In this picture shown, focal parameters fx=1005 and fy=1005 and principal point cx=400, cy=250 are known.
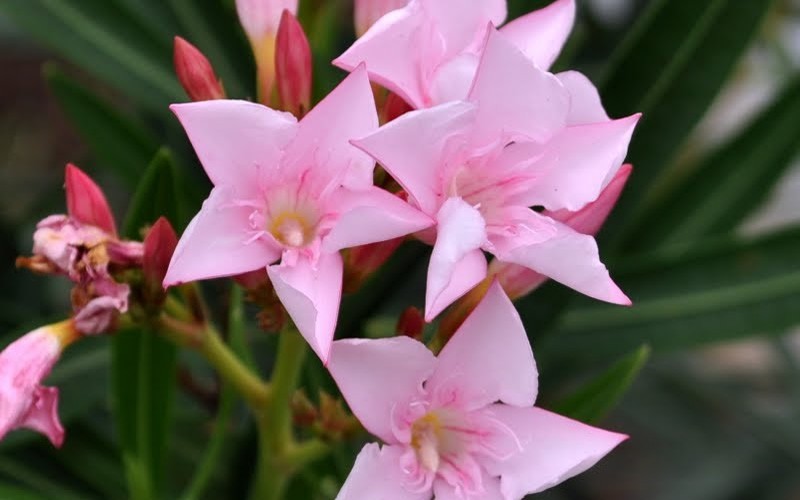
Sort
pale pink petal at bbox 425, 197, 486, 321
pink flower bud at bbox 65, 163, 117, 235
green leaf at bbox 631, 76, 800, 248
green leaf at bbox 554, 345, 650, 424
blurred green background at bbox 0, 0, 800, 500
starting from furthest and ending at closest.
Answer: green leaf at bbox 631, 76, 800, 248 < blurred green background at bbox 0, 0, 800, 500 < green leaf at bbox 554, 345, 650, 424 < pink flower bud at bbox 65, 163, 117, 235 < pale pink petal at bbox 425, 197, 486, 321

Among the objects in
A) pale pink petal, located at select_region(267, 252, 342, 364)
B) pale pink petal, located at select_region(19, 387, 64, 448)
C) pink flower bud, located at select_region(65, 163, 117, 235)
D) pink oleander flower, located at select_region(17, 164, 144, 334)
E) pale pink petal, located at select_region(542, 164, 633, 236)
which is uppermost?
pale pink petal, located at select_region(542, 164, 633, 236)

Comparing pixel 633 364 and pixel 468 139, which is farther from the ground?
pixel 468 139

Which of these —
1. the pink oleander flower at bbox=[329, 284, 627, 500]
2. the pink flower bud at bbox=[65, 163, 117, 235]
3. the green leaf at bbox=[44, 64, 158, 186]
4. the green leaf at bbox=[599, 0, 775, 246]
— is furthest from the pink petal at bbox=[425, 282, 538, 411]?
the green leaf at bbox=[44, 64, 158, 186]

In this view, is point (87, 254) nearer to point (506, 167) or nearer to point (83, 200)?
point (83, 200)

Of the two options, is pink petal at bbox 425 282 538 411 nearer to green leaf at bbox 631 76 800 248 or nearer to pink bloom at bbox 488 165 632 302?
pink bloom at bbox 488 165 632 302

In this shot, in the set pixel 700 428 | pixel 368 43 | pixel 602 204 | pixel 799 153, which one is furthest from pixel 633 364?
pixel 700 428

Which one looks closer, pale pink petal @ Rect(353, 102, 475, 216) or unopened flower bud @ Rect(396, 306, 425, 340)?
pale pink petal @ Rect(353, 102, 475, 216)

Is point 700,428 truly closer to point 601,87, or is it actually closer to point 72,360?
point 601,87
